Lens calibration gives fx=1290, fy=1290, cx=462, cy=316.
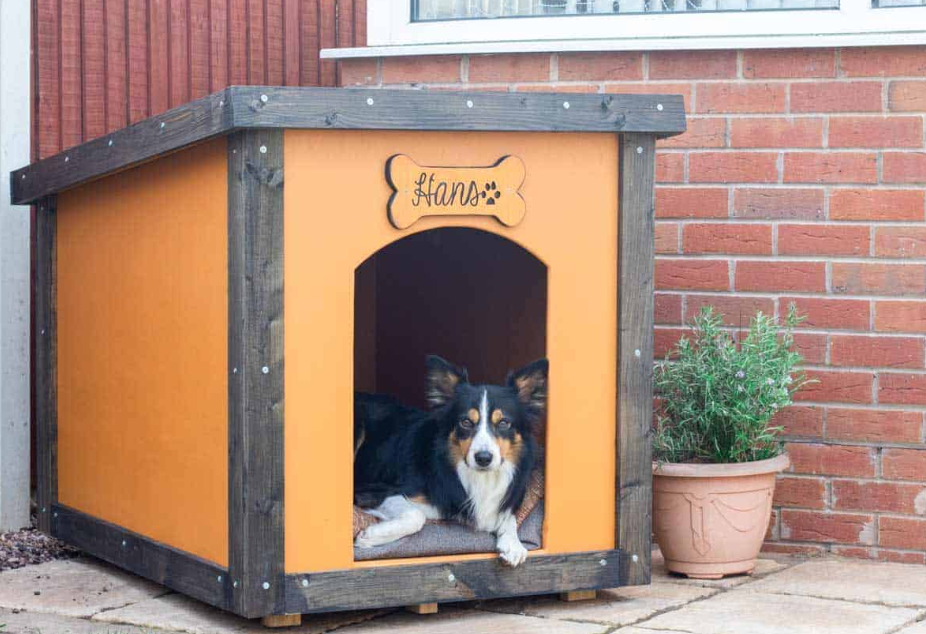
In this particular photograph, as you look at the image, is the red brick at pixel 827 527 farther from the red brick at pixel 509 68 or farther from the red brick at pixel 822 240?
the red brick at pixel 509 68

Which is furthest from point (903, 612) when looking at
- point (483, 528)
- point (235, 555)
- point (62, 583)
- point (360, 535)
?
point (62, 583)

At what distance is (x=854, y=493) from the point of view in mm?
4914

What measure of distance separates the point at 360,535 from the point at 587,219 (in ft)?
3.99

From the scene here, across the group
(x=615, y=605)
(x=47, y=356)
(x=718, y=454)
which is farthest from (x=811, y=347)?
(x=47, y=356)

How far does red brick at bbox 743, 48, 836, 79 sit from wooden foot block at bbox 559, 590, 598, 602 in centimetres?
210

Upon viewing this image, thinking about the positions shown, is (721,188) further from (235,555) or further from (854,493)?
(235,555)

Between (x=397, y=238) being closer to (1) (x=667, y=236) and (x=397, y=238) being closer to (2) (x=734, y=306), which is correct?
(1) (x=667, y=236)

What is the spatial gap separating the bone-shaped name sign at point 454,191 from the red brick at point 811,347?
152cm

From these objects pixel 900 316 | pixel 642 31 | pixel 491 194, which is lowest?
pixel 900 316

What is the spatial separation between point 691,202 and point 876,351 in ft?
2.97

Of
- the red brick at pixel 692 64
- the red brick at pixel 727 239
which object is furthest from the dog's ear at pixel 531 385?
the red brick at pixel 692 64

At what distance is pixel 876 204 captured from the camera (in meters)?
4.86

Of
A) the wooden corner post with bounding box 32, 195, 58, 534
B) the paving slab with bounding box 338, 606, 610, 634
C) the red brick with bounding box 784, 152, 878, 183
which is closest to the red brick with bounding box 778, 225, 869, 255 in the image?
the red brick with bounding box 784, 152, 878, 183

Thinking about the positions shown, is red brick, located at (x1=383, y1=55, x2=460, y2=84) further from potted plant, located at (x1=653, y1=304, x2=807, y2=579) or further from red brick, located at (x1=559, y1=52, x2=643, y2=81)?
potted plant, located at (x1=653, y1=304, x2=807, y2=579)
